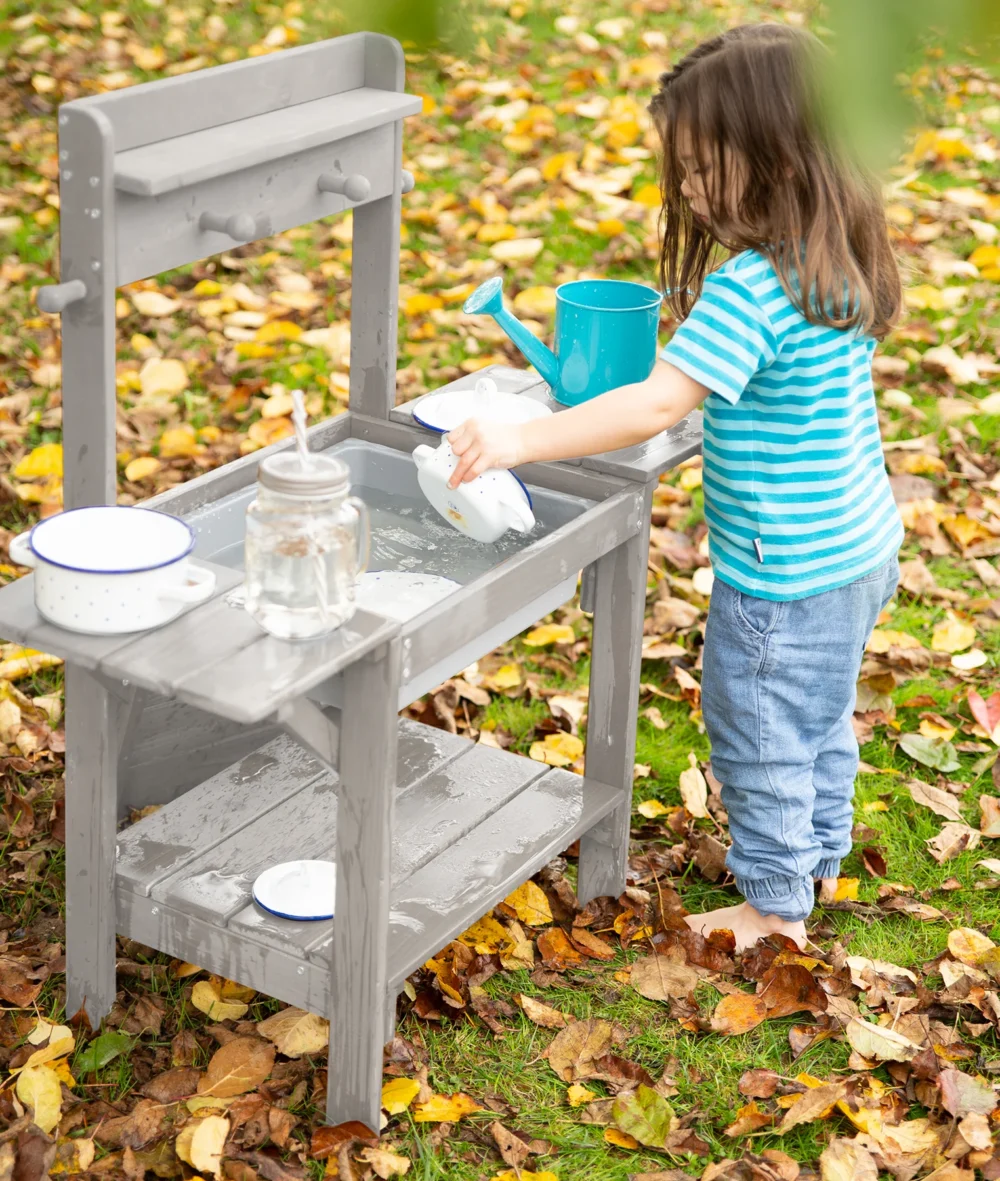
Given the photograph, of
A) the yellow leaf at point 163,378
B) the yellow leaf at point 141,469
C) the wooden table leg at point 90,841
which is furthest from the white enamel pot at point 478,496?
the yellow leaf at point 163,378

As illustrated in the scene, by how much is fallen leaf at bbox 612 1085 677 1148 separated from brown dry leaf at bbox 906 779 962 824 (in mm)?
858

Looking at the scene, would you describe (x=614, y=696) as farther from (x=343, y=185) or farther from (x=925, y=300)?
(x=925, y=300)

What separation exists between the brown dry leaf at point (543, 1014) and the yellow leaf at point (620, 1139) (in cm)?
20

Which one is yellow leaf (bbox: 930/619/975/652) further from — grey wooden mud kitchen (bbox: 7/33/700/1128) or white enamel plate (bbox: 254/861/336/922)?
white enamel plate (bbox: 254/861/336/922)

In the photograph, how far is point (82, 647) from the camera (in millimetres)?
1461

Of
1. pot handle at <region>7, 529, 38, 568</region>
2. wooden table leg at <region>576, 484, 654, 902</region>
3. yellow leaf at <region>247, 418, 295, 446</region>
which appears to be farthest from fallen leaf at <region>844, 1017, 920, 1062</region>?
yellow leaf at <region>247, 418, 295, 446</region>

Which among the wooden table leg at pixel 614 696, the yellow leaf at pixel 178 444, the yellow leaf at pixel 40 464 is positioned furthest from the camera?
the yellow leaf at pixel 178 444

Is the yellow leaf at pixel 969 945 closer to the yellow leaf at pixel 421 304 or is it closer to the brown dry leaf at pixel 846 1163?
the brown dry leaf at pixel 846 1163

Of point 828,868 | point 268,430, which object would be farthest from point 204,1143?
point 268,430

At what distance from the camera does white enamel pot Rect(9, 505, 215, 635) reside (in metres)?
1.46

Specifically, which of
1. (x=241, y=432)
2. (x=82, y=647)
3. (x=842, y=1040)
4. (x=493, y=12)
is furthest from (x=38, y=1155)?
(x=241, y=432)

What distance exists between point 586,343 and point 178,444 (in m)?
1.69

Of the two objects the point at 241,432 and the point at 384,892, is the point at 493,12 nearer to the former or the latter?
the point at 384,892

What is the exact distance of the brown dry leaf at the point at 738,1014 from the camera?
2.02 m
